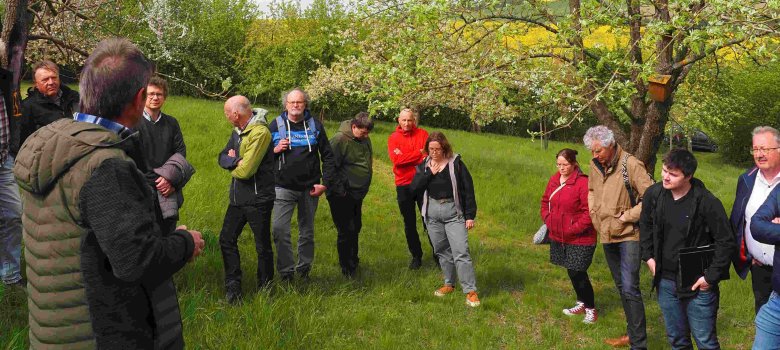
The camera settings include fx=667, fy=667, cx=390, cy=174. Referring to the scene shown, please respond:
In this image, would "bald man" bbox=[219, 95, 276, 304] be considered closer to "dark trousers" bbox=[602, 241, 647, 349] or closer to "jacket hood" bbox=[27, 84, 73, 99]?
"jacket hood" bbox=[27, 84, 73, 99]

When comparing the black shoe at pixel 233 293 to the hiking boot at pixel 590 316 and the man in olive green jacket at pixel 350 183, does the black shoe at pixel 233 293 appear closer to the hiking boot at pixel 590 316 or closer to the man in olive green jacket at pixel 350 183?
the man in olive green jacket at pixel 350 183

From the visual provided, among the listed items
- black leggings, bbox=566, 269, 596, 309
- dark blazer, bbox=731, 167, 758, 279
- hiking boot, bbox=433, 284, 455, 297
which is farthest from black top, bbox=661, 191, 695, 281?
hiking boot, bbox=433, 284, 455, 297

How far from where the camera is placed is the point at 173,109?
17.5m

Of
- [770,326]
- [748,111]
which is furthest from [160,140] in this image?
[748,111]

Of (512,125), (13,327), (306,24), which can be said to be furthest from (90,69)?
(306,24)

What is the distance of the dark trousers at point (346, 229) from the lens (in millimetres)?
7395

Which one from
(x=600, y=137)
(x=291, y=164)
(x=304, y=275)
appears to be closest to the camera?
(x=600, y=137)

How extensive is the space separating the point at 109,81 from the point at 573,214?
4908 mm

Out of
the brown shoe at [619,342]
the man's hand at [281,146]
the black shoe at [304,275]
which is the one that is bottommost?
the brown shoe at [619,342]

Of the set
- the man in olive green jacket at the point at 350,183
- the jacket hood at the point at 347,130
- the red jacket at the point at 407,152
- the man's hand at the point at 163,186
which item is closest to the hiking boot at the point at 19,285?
the man's hand at the point at 163,186

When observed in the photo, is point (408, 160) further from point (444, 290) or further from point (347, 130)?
point (444, 290)

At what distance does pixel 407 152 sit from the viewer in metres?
8.26

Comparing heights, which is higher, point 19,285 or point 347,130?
point 347,130

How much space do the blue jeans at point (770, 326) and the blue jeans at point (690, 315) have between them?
1.85ft
